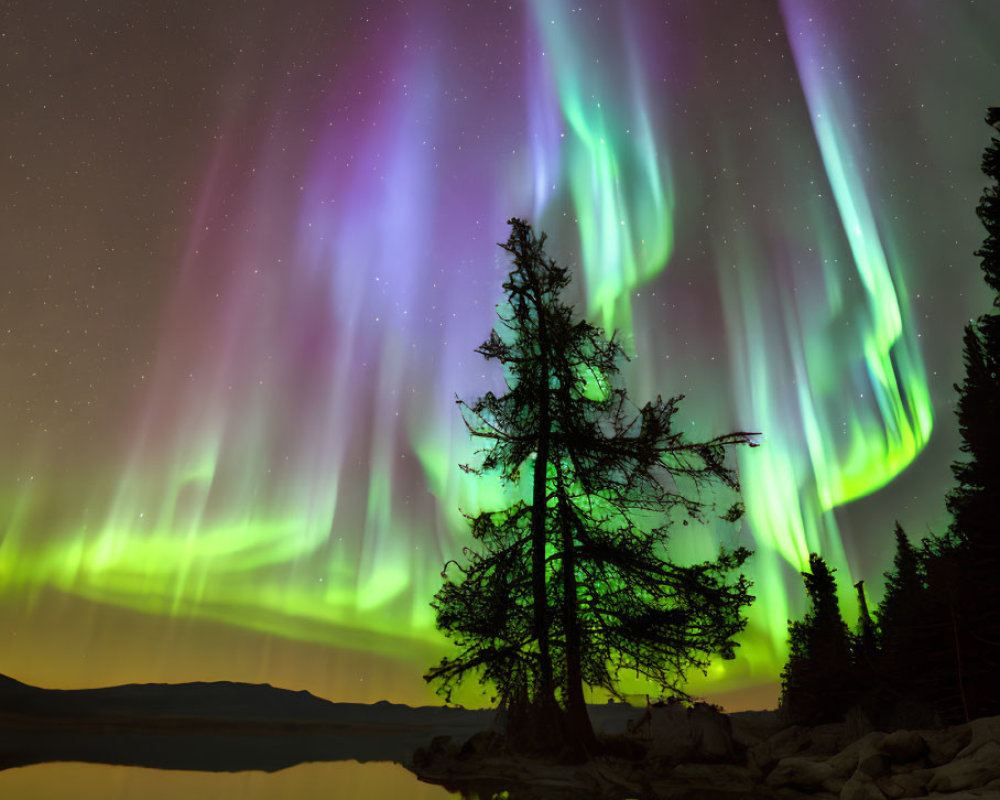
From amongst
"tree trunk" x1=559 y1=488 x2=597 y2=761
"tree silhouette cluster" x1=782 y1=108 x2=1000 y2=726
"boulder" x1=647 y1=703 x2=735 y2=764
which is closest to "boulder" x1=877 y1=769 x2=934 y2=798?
"boulder" x1=647 y1=703 x2=735 y2=764

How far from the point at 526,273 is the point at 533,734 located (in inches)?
430

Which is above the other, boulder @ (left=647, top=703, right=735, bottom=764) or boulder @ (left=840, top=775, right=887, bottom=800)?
boulder @ (left=647, top=703, right=735, bottom=764)

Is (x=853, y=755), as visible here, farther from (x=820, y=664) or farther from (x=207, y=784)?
(x=820, y=664)

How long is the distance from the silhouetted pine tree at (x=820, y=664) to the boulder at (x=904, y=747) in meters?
29.0

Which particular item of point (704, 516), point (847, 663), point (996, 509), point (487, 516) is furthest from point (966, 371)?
point (487, 516)

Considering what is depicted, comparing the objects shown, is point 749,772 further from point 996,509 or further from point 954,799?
point 996,509

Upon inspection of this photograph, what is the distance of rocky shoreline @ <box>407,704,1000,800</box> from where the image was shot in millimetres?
8781

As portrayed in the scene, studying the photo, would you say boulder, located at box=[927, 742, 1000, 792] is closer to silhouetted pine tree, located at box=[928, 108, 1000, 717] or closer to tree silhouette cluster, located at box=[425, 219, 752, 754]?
tree silhouette cluster, located at box=[425, 219, 752, 754]

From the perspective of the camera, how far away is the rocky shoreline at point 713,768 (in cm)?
878

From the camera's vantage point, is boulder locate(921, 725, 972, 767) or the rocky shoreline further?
boulder locate(921, 725, 972, 767)

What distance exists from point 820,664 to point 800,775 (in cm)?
3247

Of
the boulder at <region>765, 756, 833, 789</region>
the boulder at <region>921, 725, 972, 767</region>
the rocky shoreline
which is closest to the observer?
the rocky shoreline

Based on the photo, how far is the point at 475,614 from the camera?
13.6 metres

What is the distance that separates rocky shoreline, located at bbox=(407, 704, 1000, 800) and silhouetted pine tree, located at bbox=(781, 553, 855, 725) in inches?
1054
